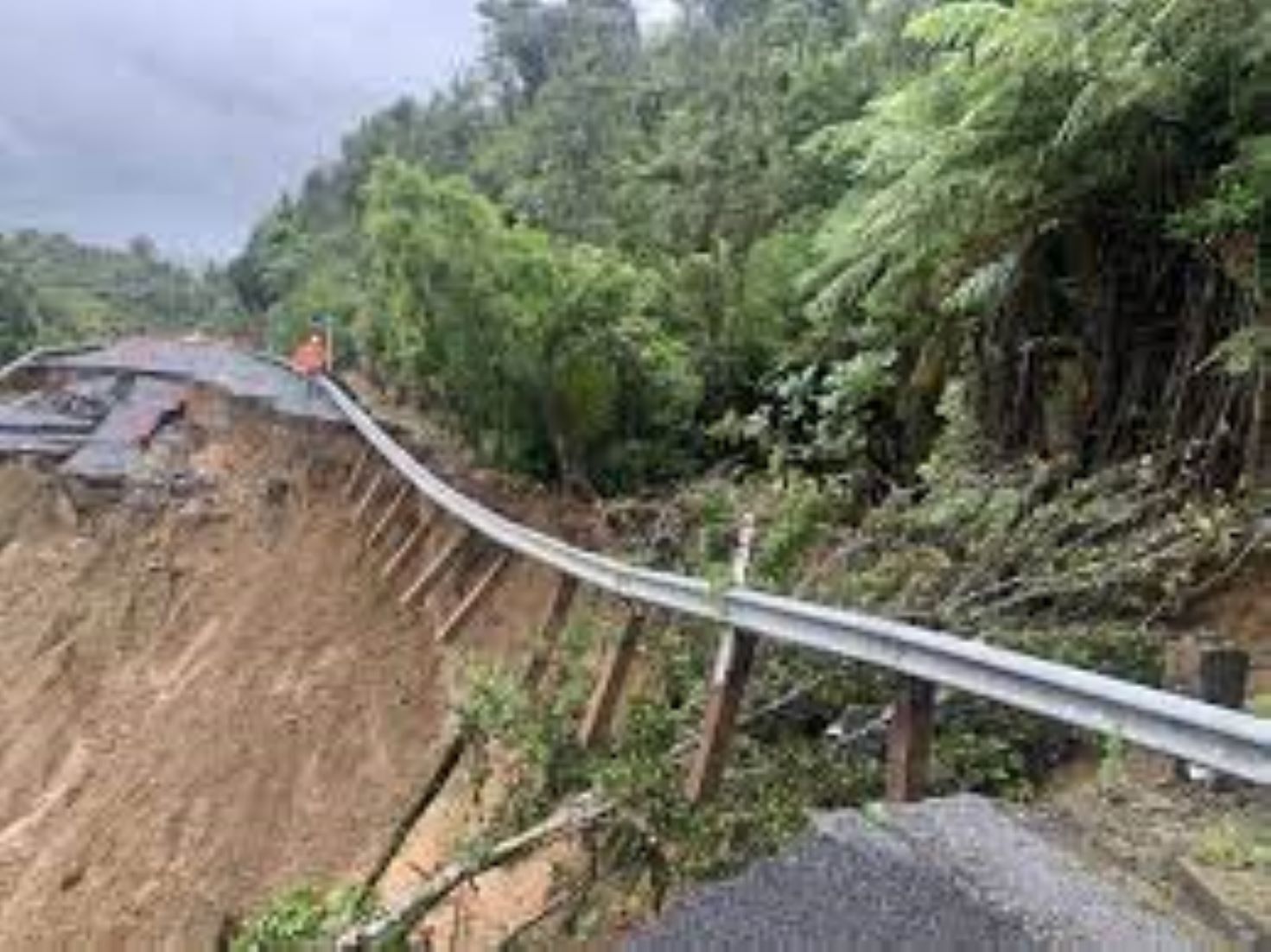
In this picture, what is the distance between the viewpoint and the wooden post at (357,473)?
66.9 feet

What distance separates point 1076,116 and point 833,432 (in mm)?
4318

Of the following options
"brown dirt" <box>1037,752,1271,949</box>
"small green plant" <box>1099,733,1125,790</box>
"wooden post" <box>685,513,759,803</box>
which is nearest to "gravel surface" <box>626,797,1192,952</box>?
"brown dirt" <box>1037,752,1271,949</box>

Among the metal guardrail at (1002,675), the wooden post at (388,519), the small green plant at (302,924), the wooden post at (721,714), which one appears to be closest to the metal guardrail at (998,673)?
the metal guardrail at (1002,675)

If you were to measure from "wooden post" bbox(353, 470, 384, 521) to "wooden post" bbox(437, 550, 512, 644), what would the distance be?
4234 millimetres

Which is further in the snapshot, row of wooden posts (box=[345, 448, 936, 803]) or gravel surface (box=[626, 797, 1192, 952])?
row of wooden posts (box=[345, 448, 936, 803])

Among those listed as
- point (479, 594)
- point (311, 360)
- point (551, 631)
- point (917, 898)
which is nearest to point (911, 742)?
point (917, 898)

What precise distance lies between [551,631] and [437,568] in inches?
195

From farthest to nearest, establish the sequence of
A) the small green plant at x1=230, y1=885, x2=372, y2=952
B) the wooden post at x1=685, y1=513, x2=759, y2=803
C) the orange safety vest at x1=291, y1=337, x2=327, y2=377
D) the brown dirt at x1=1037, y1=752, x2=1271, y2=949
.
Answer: the orange safety vest at x1=291, y1=337, x2=327, y2=377, the small green plant at x1=230, y1=885, x2=372, y2=952, the wooden post at x1=685, y1=513, x2=759, y2=803, the brown dirt at x1=1037, y1=752, x2=1271, y2=949

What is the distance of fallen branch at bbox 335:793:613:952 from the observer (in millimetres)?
7461

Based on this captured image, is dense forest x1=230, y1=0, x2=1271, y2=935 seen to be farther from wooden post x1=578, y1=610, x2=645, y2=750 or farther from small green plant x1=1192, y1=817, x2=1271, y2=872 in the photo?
small green plant x1=1192, y1=817, x2=1271, y2=872

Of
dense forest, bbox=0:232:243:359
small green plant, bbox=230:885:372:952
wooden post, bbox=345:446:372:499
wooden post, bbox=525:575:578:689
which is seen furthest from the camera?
dense forest, bbox=0:232:243:359

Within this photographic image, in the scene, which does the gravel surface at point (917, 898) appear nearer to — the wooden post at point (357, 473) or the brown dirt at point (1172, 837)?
the brown dirt at point (1172, 837)

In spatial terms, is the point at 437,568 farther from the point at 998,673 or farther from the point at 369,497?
the point at 998,673

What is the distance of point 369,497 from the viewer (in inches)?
776
